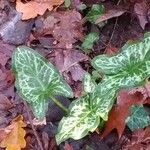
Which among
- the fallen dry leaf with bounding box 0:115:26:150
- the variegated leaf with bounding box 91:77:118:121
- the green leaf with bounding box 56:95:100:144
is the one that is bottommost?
the fallen dry leaf with bounding box 0:115:26:150

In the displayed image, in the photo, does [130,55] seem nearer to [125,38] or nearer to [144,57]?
[144,57]

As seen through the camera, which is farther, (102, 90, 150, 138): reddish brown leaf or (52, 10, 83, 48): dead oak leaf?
(52, 10, 83, 48): dead oak leaf

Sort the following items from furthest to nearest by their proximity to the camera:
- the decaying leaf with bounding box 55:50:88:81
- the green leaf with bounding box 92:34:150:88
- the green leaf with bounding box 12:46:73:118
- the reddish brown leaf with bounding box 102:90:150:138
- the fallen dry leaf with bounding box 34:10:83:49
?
the fallen dry leaf with bounding box 34:10:83:49, the decaying leaf with bounding box 55:50:88:81, the reddish brown leaf with bounding box 102:90:150:138, the green leaf with bounding box 12:46:73:118, the green leaf with bounding box 92:34:150:88

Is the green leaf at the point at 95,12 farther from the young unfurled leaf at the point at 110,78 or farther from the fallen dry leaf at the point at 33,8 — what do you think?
the young unfurled leaf at the point at 110,78

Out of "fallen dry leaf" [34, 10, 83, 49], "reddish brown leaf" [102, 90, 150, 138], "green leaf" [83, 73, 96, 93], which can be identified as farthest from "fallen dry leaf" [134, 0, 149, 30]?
"green leaf" [83, 73, 96, 93]

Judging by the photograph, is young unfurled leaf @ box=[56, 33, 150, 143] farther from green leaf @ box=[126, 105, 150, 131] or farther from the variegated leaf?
green leaf @ box=[126, 105, 150, 131]

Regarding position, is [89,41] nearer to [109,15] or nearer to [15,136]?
[109,15]
